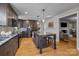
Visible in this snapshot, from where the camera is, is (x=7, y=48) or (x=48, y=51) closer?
(x=7, y=48)

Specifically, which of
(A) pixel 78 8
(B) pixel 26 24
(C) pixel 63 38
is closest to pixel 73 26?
(C) pixel 63 38

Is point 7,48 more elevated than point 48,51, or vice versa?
point 7,48

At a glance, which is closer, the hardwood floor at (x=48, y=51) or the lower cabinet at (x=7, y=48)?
the lower cabinet at (x=7, y=48)

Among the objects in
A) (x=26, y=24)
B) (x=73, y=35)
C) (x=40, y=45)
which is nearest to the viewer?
(x=40, y=45)

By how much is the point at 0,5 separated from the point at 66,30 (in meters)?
7.87

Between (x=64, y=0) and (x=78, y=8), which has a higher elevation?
(x=78, y=8)

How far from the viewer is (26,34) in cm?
1055

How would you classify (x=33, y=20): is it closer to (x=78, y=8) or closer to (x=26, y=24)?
(x=26, y=24)

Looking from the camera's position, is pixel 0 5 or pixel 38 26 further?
pixel 38 26

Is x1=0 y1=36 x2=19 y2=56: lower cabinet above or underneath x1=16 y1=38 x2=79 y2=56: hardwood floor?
above

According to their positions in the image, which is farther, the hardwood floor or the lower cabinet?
the hardwood floor

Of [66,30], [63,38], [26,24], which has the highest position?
[26,24]

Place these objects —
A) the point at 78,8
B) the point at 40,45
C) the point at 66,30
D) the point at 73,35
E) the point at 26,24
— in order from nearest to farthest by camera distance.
→ 1. the point at 40,45
2. the point at 78,8
3. the point at 66,30
4. the point at 26,24
5. the point at 73,35

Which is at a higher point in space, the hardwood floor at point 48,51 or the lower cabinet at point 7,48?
the lower cabinet at point 7,48
